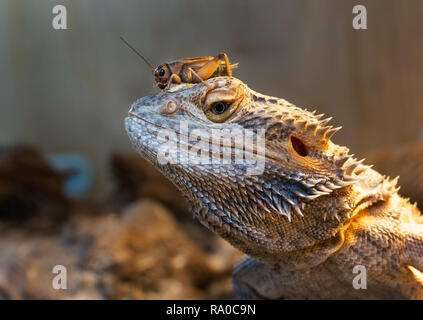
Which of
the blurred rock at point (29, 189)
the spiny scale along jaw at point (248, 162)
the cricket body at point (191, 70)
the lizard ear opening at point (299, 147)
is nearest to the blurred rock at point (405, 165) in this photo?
the spiny scale along jaw at point (248, 162)

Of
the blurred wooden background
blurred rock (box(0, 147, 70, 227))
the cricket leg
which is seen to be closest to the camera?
the cricket leg

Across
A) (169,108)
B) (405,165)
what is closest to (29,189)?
(169,108)

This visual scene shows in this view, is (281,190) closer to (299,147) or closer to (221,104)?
(299,147)

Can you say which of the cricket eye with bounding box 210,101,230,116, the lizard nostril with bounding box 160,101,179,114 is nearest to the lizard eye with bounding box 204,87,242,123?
the cricket eye with bounding box 210,101,230,116

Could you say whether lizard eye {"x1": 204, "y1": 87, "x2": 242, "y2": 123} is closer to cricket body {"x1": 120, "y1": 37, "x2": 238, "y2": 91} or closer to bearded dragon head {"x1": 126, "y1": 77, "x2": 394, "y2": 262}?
bearded dragon head {"x1": 126, "y1": 77, "x2": 394, "y2": 262}

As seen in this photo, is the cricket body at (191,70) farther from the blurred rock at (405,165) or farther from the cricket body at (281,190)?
the blurred rock at (405,165)
